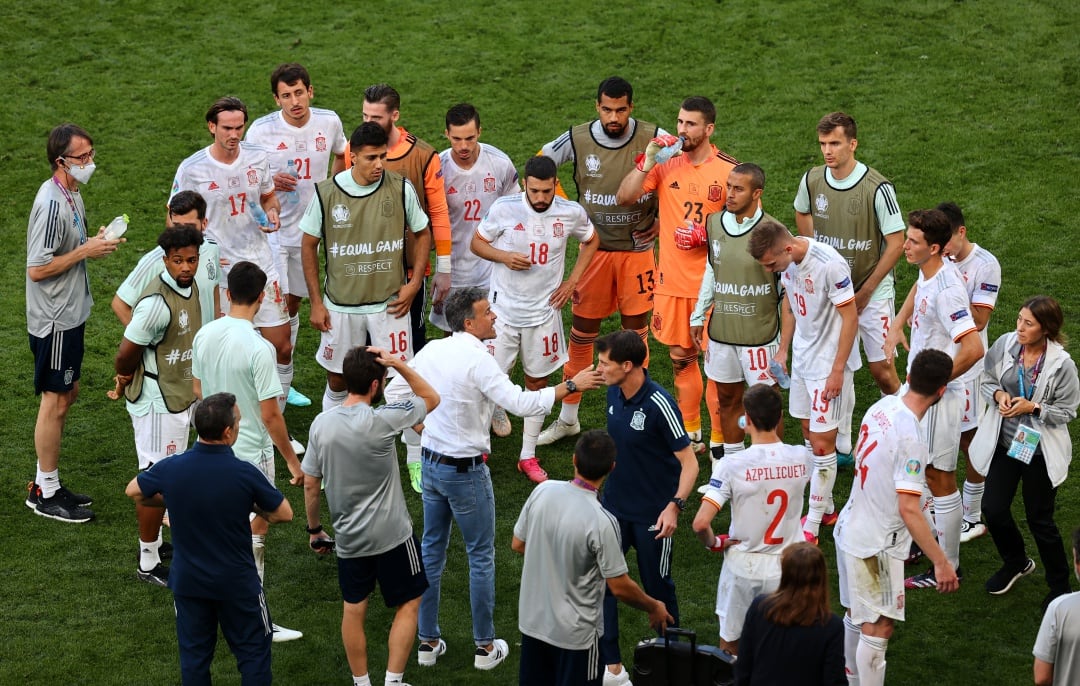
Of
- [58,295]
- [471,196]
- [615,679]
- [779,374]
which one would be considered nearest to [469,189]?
[471,196]

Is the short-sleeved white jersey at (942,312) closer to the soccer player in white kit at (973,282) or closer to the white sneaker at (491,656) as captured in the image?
the soccer player in white kit at (973,282)

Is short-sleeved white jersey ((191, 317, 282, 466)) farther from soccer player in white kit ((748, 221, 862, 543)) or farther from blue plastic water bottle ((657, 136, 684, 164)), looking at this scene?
blue plastic water bottle ((657, 136, 684, 164))

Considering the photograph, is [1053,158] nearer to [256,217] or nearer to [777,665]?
[256,217]

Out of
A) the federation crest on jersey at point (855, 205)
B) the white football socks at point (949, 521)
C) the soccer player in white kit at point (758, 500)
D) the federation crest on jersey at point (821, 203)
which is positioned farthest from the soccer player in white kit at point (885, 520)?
the federation crest on jersey at point (821, 203)

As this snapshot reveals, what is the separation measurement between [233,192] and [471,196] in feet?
5.32

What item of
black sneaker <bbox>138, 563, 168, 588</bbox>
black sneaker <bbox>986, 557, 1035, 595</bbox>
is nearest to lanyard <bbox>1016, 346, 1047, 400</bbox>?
black sneaker <bbox>986, 557, 1035, 595</bbox>

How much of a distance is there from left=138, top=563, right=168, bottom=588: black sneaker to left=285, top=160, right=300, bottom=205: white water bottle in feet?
9.34

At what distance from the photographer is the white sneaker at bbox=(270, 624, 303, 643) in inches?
277

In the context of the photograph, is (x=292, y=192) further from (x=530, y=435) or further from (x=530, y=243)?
(x=530, y=435)

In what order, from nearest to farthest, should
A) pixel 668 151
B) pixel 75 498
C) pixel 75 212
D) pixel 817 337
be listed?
pixel 817 337, pixel 75 212, pixel 75 498, pixel 668 151

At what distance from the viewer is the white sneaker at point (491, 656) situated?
6.79 m

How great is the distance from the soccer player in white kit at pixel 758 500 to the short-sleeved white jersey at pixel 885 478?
28 centimetres

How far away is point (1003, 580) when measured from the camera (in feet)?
24.4

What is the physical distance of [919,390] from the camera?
5.98 m
